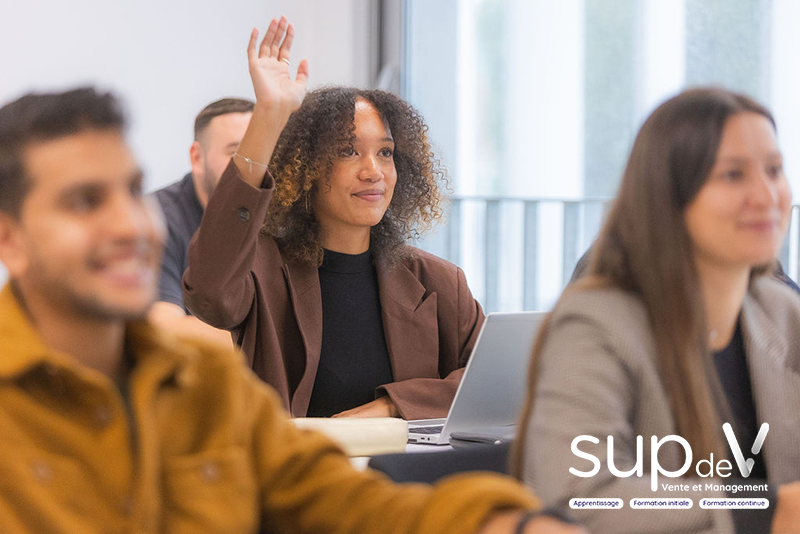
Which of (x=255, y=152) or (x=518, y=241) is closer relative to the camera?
(x=255, y=152)

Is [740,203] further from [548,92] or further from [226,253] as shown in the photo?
[548,92]

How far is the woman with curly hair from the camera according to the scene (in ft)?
7.35

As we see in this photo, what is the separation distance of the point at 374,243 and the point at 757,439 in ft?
4.72

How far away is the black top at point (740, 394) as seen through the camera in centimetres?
130

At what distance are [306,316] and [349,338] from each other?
0.13 metres

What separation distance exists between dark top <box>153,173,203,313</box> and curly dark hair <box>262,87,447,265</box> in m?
0.87

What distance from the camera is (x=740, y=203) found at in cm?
123

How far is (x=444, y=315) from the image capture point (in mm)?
2559

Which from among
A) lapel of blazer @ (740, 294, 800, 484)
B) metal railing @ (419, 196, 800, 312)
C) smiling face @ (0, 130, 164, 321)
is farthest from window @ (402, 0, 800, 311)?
smiling face @ (0, 130, 164, 321)

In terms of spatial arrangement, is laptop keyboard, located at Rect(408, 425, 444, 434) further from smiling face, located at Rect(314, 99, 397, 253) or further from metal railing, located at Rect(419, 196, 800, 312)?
metal railing, located at Rect(419, 196, 800, 312)

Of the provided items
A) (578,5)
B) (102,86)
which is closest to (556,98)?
(578,5)

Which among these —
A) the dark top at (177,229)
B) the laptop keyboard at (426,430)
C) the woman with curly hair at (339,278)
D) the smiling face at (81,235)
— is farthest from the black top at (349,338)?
the smiling face at (81,235)

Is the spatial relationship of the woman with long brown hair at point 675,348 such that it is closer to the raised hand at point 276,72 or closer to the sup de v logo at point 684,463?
the sup de v logo at point 684,463

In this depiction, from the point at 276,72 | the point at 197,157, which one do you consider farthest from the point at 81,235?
the point at 197,157
